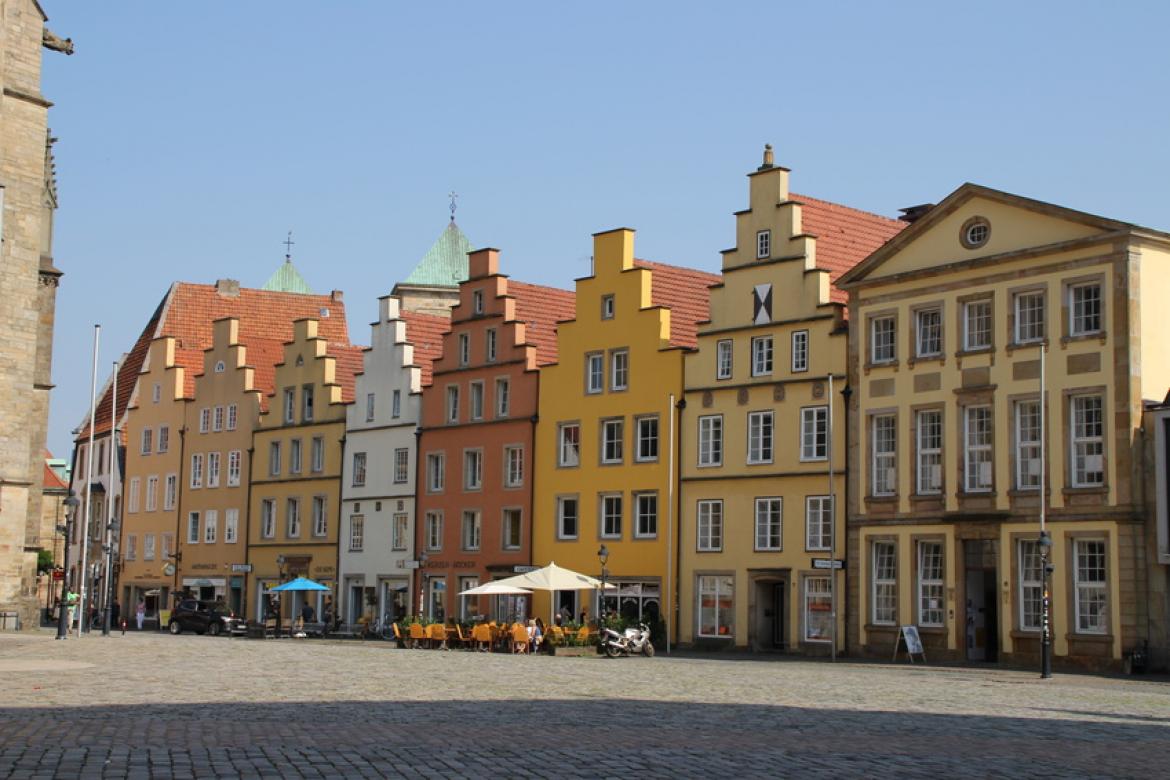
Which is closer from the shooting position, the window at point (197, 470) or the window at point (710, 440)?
the window at point (710, 440)

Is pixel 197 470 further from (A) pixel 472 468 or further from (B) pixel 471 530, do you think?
(B) pixel 471 530

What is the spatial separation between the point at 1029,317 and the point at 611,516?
18.3 m

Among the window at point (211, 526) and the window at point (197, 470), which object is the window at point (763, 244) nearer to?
the window at point (211, 526)

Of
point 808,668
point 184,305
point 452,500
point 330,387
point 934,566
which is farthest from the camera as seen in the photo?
point 184,305

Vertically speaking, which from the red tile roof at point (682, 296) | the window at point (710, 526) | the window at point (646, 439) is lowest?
the window at point (710, 526)

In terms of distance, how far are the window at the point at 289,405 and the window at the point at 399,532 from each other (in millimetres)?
10633

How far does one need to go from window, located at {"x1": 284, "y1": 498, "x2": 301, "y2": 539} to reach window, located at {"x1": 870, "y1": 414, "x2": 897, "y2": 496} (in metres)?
Result: 33.7

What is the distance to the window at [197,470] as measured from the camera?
274 feet

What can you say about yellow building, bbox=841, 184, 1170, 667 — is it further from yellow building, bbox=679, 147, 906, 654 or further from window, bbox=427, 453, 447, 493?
window, bbox=427, 453, 447, 493

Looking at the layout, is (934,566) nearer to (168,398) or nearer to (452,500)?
(452,500)

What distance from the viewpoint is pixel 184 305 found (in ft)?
311

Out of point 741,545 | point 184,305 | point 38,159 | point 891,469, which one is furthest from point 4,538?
point 184,305

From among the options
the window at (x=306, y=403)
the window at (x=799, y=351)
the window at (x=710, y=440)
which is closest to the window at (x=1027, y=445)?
the window at (x=799, y=351)

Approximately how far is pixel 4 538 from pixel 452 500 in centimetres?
1835
